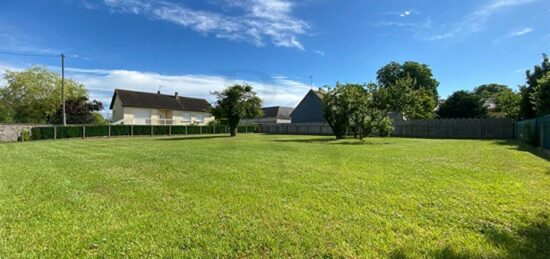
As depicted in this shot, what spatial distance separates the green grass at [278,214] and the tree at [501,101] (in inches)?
1020

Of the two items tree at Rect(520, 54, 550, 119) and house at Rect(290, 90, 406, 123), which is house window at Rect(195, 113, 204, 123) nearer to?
house at Rect(290, 90, 406, 123)

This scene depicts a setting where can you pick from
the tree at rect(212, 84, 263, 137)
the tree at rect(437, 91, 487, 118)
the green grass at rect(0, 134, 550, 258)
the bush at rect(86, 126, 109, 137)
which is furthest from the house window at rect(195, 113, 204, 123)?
the green grass at rect(0, 134, 550, 258)

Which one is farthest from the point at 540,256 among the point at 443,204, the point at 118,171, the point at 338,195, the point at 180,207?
the point at 118,171

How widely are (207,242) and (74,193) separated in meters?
3.50

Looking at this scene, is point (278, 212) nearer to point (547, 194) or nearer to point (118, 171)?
point (547, 194)

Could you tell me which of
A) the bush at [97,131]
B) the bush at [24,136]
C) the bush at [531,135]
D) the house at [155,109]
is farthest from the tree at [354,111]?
the bush at [24,136]

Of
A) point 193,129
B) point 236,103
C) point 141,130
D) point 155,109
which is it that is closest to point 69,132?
point 141,130

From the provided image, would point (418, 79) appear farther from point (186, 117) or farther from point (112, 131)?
point (112, 131)

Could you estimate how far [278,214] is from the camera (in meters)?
4.07

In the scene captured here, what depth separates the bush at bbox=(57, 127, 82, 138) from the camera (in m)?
26.8

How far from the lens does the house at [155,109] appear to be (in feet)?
133

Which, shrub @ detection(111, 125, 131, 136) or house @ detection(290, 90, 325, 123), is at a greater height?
house @ detection(290, 90, 325, 123)

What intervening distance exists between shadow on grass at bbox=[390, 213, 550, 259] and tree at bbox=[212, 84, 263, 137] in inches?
1010

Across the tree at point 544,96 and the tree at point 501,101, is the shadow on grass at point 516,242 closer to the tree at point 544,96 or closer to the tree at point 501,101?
the tree at point 544,96
